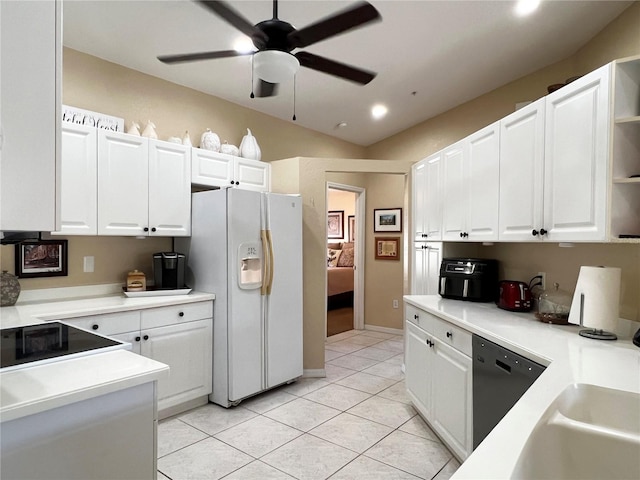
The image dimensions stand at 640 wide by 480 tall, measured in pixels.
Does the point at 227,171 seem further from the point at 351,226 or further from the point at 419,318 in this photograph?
the point at 351,226

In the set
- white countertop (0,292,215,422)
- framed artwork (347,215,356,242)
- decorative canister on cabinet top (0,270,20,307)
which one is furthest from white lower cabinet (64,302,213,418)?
framed artwork (347,215,356,242)

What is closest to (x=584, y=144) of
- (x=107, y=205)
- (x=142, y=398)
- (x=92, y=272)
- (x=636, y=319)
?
(x=636, y=319)

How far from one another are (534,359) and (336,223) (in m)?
7.02

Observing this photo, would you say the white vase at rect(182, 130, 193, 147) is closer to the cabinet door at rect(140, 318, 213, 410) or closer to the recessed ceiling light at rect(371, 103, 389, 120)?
the cabinet door at rect(140, 318, 213, 410)

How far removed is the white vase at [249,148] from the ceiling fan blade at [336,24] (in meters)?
1.99

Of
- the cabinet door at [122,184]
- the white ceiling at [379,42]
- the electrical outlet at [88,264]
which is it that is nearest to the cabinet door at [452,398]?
the white ceiling at [379,42]

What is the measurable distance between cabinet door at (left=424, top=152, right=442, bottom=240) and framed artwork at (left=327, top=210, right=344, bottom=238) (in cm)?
494

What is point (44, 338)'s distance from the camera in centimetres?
169

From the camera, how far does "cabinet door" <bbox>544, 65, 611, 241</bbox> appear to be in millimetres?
→ 1713

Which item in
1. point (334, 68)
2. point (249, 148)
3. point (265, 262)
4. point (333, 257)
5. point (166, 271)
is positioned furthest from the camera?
point (333, 257)

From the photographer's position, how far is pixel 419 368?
2.87 metres

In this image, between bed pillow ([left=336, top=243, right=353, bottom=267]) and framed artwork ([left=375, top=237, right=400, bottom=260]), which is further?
bed pillow ([left=336, top=243, right=353, bottom=267])

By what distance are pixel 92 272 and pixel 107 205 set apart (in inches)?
23.7

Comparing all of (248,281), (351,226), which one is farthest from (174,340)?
(351,226)
